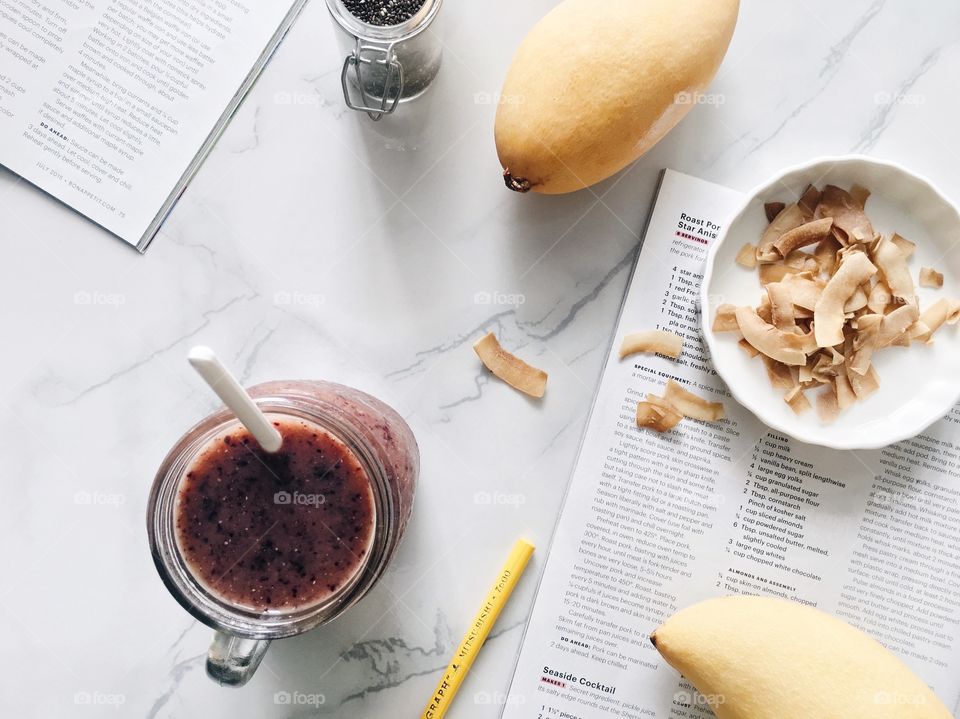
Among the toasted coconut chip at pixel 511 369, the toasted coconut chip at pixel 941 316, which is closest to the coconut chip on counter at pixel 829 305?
the toasted coconut chip at pixel 941 316

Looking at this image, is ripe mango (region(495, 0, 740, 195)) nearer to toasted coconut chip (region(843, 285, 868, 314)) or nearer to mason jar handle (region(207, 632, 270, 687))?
toasted coconut chip (region(843, 285, 868, 314))

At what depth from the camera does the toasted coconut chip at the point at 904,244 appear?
654mm

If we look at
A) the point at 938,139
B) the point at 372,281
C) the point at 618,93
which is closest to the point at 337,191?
the point at 372,281

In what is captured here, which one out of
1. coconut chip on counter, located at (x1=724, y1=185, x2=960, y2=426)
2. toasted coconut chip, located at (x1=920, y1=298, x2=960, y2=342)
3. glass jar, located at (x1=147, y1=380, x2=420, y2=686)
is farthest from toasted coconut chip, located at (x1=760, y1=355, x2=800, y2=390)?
glass jar, located at (x1=147, y1=380, x2=420, y2=686)

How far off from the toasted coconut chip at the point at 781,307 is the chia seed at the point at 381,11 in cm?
35

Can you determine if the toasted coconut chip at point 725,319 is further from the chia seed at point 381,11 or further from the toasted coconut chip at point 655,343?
the chia seed at point 381,11

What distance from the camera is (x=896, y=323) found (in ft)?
2.06

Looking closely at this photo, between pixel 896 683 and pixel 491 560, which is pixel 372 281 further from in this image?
pixel 896 683

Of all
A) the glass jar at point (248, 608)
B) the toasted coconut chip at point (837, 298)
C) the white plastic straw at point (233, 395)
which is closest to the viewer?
the white plastic straw at point (233, 395)

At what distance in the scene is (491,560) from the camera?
68 cm

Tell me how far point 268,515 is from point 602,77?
0.37 m

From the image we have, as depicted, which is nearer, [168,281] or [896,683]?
[896,683]

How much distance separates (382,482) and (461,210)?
10.5 inches

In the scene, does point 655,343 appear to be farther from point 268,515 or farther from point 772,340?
point 268,515
